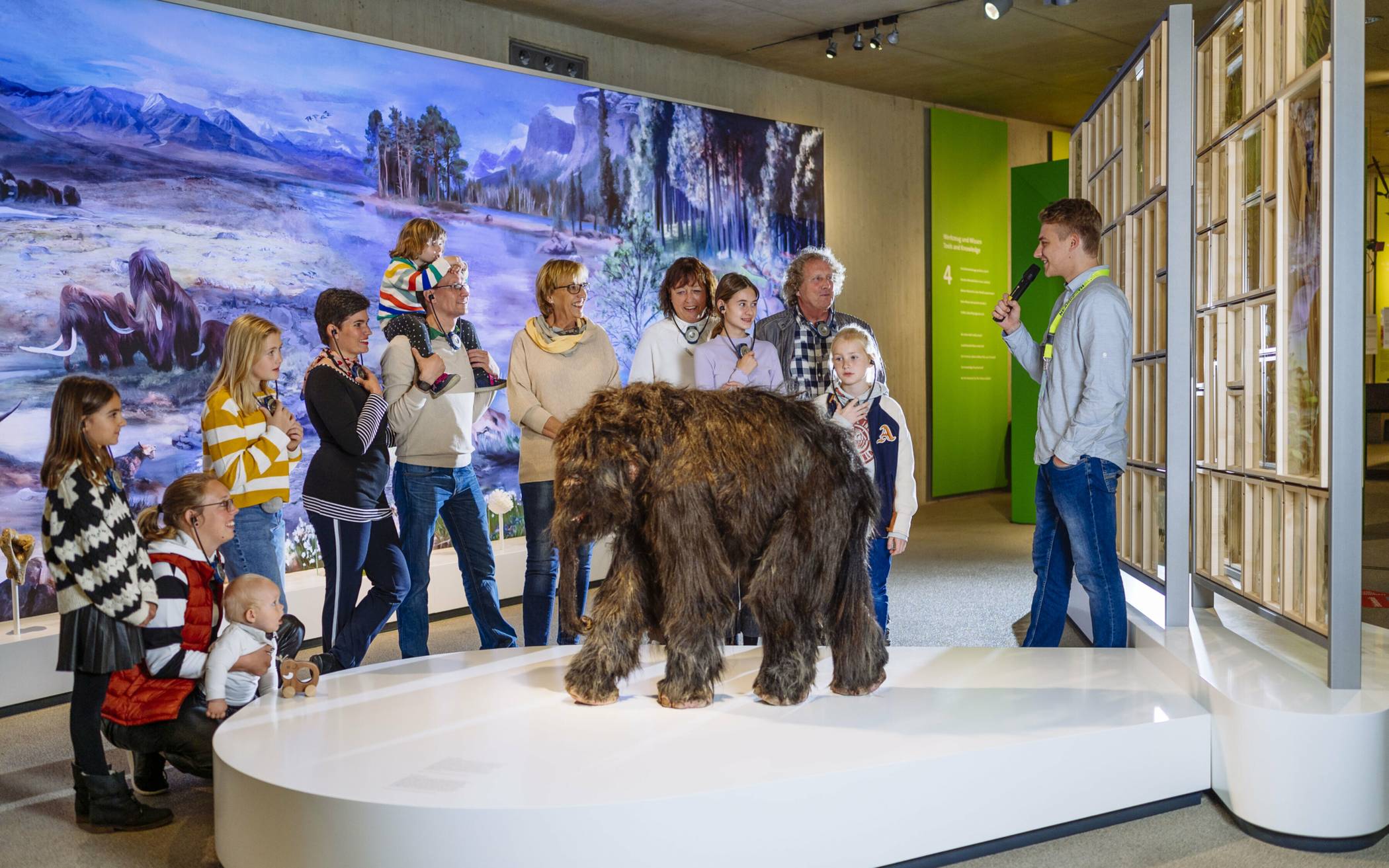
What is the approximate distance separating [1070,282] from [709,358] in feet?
3.99

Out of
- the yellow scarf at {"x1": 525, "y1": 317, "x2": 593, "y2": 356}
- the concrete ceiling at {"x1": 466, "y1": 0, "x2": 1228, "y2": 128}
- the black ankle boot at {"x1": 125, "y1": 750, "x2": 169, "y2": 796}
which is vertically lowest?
the black ankle boot at {"x1": 125, "y1": 750, "x2": 169, "y2": 796}

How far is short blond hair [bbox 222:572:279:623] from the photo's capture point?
2.88 meters

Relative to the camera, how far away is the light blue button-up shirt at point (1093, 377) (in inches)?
137

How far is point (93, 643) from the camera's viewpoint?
279 cm

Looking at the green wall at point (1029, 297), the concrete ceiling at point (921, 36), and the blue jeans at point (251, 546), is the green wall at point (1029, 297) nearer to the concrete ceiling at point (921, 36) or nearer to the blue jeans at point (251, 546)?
the concrete ceiling at point (921, 36)

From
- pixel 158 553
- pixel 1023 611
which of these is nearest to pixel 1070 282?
pixel 1023 611

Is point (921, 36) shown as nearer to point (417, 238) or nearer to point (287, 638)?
point (417, 238)

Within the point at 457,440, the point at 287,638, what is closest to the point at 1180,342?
the point at 457,440

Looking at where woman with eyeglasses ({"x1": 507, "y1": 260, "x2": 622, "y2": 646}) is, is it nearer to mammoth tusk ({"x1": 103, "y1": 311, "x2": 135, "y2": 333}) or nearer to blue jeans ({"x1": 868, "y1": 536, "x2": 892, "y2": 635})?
blue jeans ({"x1": 868, "y1": 536, "x2": 892, "y2": 635})

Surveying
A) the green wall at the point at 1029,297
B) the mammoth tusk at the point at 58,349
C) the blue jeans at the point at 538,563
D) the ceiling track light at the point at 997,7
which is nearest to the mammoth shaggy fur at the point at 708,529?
the blue jeans at the point at 538,563

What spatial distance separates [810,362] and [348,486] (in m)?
1.75

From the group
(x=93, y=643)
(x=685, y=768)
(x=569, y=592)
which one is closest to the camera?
(x=685, y=768)

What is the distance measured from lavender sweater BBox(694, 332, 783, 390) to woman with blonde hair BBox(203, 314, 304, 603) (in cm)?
137

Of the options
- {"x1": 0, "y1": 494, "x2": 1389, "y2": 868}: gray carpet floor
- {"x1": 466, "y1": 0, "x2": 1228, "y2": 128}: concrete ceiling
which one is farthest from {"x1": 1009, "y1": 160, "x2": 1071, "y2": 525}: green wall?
{"x1": 0, "y1": 494, "x2": 1389, "y2": 868}: gray carpet floor
